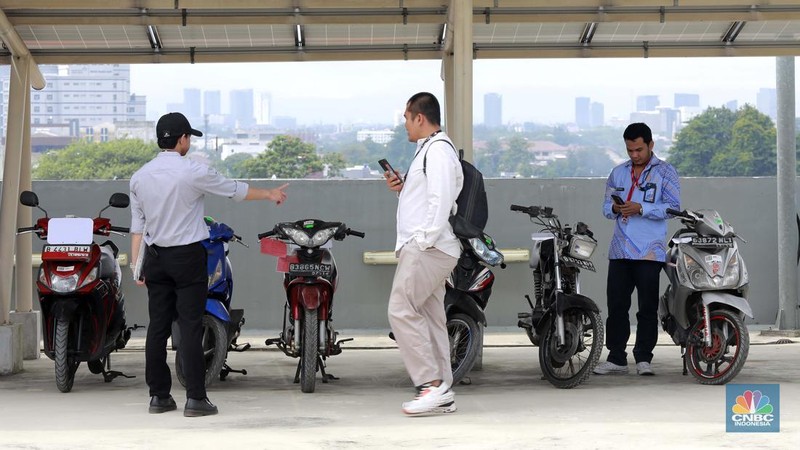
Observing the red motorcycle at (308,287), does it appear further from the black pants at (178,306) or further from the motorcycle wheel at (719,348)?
the motorcycle wheel at (719,348)

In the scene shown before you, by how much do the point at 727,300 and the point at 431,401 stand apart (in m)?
2.21

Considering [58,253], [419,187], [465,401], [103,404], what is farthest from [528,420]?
[58,253]

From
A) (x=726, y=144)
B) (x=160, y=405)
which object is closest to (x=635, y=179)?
(x=160, y=405)

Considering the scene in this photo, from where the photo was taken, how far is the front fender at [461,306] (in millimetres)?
7656

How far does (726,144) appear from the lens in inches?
2483

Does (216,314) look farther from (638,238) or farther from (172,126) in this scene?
(638,238)

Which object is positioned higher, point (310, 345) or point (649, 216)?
point (649, 216)

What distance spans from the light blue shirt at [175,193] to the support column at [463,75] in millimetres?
2089

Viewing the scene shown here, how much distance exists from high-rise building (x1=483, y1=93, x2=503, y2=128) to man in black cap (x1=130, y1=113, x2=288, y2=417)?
333ft

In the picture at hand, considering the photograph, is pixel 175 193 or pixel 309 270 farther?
pixel 309 270

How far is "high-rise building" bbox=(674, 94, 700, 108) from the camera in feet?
343

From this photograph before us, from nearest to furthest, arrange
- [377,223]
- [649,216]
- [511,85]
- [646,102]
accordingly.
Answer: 1. [649,216]
2. [377,223]
3. [646,102]
4. [511,85]

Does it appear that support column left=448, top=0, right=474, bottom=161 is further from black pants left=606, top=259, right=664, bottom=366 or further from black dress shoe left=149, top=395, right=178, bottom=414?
black dress shoe left=149, top=395, right=178, bottom=414

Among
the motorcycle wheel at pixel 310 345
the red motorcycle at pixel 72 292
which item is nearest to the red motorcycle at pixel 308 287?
the motorcycle wheel at pixel 310 345
